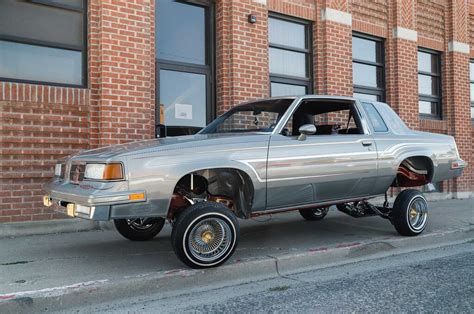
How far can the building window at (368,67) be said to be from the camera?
10555 mm

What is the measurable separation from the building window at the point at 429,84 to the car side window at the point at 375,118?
598cm

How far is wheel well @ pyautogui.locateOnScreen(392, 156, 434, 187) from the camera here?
21.3 ft

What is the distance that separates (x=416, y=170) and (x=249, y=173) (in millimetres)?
3039

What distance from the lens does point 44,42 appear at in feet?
22.1

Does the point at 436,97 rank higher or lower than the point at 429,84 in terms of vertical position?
lower

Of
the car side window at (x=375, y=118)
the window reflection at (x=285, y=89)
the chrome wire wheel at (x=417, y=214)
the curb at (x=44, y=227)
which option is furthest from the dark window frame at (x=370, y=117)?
the curb at (x=44, y=227)

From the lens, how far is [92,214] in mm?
4113

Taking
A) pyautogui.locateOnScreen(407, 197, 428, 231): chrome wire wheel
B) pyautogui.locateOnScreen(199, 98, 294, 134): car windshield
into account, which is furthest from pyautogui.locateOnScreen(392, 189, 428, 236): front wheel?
pyautogui.locateOnScreen(199, 98, 294, 134): car windshield

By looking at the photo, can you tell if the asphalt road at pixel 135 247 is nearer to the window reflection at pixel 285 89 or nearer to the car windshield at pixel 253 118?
the car windshield at pixel 253 118

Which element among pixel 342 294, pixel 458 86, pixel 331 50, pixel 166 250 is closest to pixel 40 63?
pixel 166 250

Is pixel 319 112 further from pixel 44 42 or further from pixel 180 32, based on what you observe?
pixel 44 42

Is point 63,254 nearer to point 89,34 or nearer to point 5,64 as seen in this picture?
point 5,64

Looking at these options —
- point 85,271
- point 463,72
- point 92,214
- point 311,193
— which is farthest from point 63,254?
point 463,72

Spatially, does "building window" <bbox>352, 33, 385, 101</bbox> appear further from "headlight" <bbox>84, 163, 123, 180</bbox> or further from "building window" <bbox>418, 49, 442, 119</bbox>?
"headlight" <bbox>84, 163, 123, 180</bbox>
